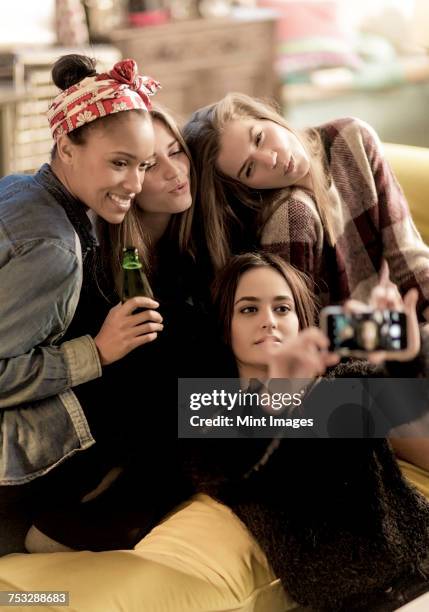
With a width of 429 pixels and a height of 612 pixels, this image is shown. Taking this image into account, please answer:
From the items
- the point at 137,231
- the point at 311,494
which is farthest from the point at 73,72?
the point at 311,494

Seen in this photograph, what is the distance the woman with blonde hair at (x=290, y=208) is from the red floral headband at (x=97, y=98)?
0.11 metres

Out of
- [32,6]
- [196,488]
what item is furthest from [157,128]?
[32,6]

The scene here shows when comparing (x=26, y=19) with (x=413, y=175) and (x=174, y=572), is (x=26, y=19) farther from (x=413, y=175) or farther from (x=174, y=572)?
(x=174, y=572)

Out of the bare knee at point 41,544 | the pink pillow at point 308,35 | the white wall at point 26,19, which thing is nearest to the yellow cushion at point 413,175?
the bare knee at point 41,544

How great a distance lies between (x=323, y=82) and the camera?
2504 mm

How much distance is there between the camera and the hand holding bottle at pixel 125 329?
920 millimetres

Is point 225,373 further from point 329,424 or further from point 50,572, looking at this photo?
point 50,572

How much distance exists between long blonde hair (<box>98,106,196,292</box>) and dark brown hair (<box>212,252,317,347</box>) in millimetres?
76

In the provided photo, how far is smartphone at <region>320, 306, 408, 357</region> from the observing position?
0.83 metres

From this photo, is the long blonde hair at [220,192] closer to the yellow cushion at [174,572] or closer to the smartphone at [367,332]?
the smartphone at [367,332]

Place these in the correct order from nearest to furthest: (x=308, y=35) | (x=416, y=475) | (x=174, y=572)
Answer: (x=174, y=572)
(x=416, y=475)
(x=308, y=35)

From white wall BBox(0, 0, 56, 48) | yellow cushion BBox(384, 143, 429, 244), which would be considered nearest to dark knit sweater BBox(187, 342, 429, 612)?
yellow cushion BBox(384, 143, 429, 244)

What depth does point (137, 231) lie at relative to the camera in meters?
0.97

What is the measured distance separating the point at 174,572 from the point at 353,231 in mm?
429
